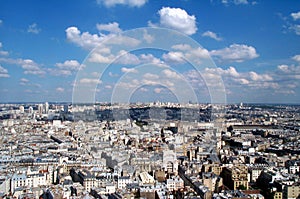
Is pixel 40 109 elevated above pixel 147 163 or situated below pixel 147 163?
above

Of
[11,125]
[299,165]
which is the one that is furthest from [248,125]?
[11,125]

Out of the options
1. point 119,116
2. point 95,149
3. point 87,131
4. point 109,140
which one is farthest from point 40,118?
point 95,149

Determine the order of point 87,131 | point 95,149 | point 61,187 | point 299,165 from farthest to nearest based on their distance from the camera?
point 87,131 → point 95,149 → point 299,165 → point 61,187

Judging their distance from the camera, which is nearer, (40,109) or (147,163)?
(147,163)

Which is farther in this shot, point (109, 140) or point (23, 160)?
point (109, 140)

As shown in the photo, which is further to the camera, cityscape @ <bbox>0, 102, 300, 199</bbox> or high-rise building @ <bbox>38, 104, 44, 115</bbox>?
high-rise building @ <bbox>38, 104, 44, 115</bbox>

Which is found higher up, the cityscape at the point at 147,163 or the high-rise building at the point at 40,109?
the high-rise building at the point at 40,109

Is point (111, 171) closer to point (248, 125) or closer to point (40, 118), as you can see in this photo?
point (248, 125)

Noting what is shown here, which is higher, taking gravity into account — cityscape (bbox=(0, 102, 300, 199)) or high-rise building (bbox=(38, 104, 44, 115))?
high-rise building (bbox=(38, 104, 44, 115))

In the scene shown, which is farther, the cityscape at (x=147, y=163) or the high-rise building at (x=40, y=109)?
the high-rise building at (x=40, y=109)

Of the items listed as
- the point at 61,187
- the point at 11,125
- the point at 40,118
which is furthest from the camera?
the point at 40,118
